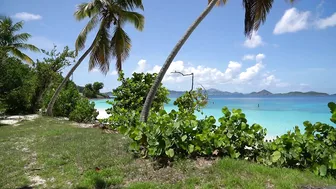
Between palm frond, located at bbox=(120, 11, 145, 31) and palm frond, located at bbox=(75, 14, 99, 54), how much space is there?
1.53 metres

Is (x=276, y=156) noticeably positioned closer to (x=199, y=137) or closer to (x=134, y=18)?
(x=199, y=137)

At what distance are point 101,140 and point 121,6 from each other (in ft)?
28.9

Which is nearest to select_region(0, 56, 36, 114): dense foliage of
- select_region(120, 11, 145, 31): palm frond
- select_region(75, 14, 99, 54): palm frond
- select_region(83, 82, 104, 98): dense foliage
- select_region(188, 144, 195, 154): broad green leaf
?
select_region(75, 14, 99, 54): palm frond

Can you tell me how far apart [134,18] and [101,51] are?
2520 mm

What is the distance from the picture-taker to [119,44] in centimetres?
1345

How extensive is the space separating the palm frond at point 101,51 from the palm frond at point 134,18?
108 centimetres

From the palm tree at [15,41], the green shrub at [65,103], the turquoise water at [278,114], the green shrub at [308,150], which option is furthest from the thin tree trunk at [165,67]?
the palm tree at [15,41]

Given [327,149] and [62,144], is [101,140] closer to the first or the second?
[62,144]

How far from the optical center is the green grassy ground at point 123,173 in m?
3.68

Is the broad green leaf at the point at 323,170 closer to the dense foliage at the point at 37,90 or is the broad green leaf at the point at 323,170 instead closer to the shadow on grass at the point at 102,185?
the shadow on grass at the point at 102,185

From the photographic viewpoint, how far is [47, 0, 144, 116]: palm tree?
13.3m

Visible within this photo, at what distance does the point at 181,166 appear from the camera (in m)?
4.23

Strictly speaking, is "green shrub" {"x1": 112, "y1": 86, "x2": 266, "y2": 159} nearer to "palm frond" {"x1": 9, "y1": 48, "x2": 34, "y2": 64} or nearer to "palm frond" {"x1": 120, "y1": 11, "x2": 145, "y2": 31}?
"palm frond" {"x1": 120, "y1": 11, "x2": 145, "y2": 31}

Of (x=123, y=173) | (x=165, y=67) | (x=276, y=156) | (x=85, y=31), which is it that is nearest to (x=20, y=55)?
(x=85, y=31)
